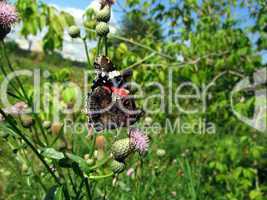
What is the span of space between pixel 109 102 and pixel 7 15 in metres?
0.43

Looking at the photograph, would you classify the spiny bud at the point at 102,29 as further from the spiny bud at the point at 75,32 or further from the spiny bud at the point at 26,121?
the spiny bud at the point at 26,121

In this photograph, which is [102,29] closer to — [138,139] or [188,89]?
[138,139]

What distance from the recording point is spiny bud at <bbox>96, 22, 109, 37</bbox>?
119cm

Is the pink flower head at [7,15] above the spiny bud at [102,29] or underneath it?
above

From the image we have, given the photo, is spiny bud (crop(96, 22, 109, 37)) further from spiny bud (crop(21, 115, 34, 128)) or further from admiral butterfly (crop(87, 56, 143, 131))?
spiny bud (crop(21, 115, 34, 128))

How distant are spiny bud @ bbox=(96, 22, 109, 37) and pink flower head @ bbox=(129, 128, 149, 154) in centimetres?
29

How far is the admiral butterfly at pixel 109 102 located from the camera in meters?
0.91

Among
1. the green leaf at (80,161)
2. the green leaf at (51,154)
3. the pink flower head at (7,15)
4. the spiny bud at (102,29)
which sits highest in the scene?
the pink flower head at (7,15)

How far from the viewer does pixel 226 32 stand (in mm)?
3943

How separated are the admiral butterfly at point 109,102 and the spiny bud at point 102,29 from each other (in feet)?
0.86

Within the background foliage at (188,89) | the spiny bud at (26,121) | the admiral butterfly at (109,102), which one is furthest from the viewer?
the background foliage at (188,89)

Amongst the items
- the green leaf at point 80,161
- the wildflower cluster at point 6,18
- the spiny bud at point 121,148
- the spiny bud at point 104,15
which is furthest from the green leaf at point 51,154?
the spiny bud at point 104,15

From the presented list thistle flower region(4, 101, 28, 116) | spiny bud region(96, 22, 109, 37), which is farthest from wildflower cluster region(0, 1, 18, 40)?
thistle flower region(4, 101, 28, 116)

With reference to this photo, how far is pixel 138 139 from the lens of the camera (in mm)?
1107
